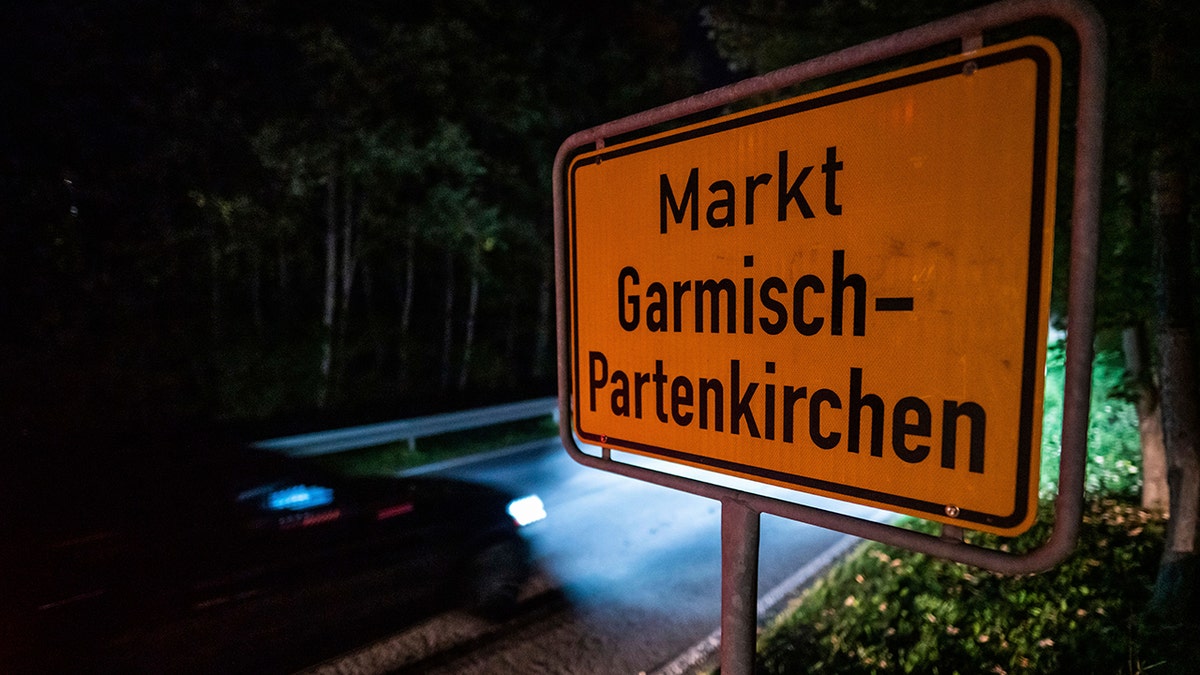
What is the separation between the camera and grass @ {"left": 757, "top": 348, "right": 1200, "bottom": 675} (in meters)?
3.65

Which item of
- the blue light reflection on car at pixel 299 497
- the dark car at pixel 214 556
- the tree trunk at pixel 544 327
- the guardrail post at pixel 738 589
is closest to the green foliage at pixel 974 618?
the dark car at pixel 214 556

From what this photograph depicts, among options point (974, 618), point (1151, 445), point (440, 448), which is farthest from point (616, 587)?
point (440, 448)

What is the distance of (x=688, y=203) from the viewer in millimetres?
1533

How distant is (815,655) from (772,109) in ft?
12.8

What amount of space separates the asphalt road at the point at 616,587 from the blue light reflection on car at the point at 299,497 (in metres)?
1.17

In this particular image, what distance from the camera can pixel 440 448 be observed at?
1180cm

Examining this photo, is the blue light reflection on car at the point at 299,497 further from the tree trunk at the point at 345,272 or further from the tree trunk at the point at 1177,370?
the tree trunk at the point at 345,272

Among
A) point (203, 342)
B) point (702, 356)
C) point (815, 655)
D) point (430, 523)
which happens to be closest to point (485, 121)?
point (203, 342)

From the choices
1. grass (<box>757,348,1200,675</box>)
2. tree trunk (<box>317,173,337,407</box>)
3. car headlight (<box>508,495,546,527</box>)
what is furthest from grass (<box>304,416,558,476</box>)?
grass (<box>757,348,1200,675</box>)

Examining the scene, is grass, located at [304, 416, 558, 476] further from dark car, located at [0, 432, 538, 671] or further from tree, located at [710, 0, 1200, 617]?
tree, located at [710, 0, 1200, 617]

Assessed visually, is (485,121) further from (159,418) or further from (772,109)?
(772,109)

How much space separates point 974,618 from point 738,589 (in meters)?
3.78

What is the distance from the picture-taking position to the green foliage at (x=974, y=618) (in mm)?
3723

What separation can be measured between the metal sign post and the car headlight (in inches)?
151
